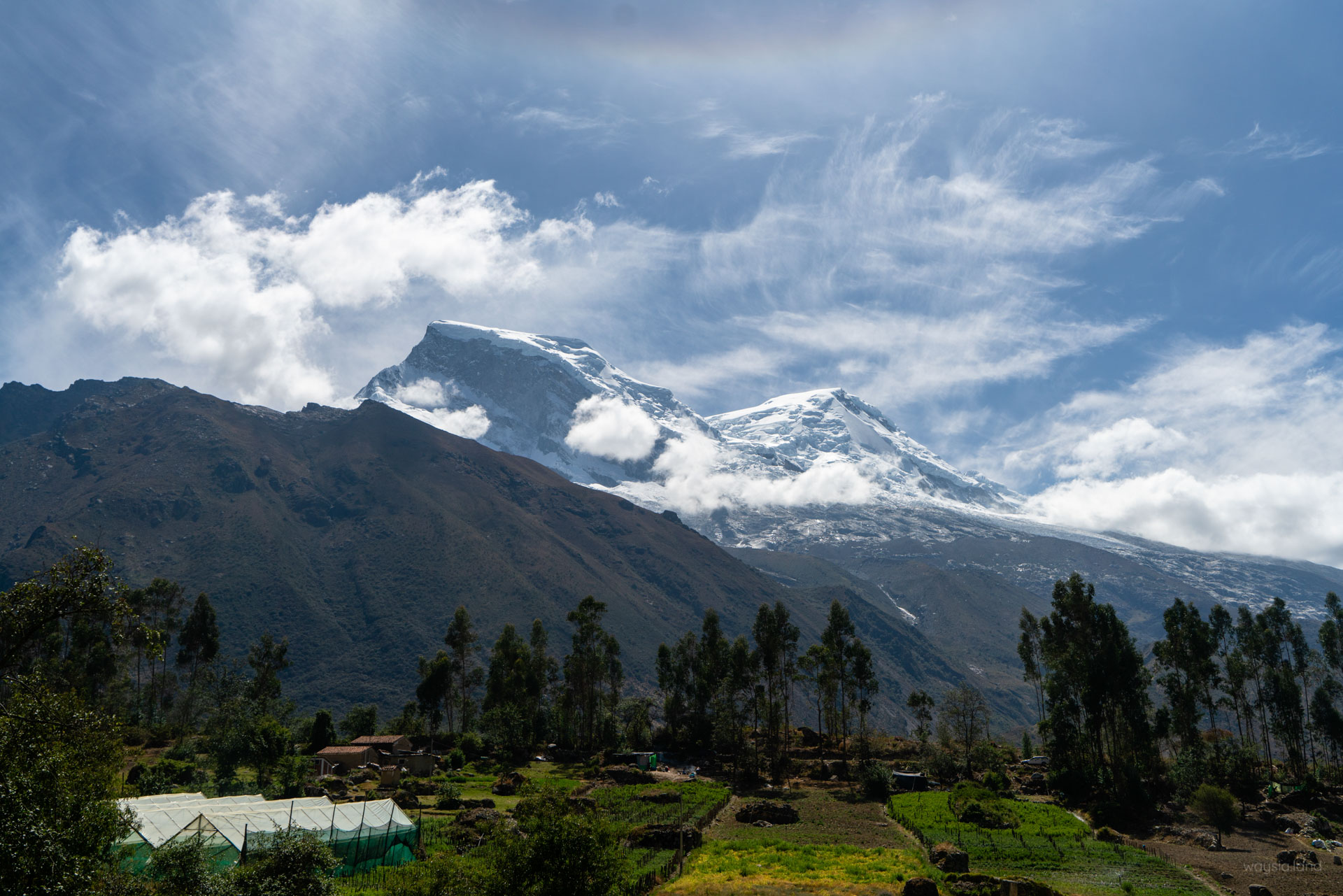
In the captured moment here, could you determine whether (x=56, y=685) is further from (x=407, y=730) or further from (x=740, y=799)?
(x=740, y=799)

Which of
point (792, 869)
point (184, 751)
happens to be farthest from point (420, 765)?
point (792, 869)

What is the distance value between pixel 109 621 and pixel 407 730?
96.8 meters

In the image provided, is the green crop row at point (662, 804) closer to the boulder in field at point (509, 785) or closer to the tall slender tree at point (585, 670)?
the boulder in field at point (509, 785)

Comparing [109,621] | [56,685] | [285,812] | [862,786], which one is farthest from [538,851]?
[56,685]

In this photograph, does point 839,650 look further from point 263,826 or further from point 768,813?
point 263,826

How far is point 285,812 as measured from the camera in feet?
136

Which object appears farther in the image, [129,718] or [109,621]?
[129,718]

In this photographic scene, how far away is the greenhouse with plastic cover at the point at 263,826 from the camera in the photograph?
36.2 meters

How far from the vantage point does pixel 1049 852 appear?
161 feet

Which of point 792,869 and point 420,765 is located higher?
point 792,869

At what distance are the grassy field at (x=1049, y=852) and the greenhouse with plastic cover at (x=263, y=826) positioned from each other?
107ft

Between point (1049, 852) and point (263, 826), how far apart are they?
45.0 meters

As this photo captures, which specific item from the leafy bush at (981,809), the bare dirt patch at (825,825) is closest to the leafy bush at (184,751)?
the bare dirt patch at (825,825)

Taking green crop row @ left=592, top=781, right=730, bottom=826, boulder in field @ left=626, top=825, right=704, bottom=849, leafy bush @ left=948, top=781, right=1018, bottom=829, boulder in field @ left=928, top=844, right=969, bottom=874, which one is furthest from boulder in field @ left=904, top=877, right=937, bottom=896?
leafy bush @ left=948, top=781, right=1018, bottom=829
